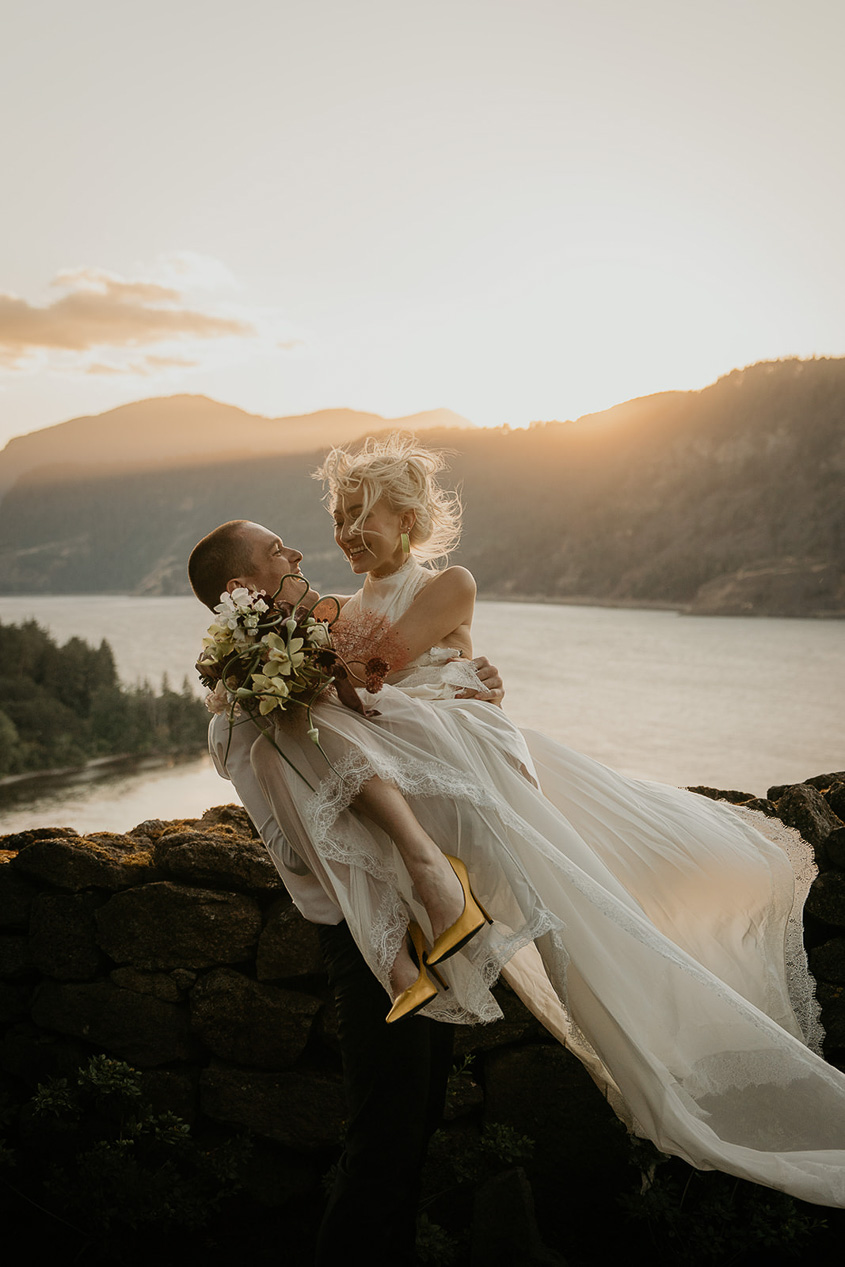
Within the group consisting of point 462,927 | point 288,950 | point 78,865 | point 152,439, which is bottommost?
point 288,950

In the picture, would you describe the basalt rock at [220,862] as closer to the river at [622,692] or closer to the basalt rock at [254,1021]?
the basalt rock at [254,1021]

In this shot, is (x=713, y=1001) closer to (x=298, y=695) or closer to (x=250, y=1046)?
(x=298, y=695)

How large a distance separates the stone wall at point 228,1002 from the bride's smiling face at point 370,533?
102cm

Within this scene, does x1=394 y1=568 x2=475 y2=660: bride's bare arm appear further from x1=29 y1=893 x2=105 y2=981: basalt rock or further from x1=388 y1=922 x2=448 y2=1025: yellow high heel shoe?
x1=29 y1=893 x2=105 y2=981: basalt rock

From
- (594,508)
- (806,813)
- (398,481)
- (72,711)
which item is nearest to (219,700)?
(398,481)

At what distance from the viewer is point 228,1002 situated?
2586 mm

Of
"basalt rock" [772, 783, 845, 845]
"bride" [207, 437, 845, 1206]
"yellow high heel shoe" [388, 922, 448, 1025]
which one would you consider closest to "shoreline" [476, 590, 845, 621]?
"basalt rock" [772, 783, 845, 845]

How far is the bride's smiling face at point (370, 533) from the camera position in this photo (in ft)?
8.06

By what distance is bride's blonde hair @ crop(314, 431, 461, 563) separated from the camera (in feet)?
7.97

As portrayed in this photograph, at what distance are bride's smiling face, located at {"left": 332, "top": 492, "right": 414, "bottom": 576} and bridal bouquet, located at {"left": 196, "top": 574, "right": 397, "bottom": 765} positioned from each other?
2.21 feet

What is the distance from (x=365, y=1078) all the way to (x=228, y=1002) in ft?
3.34

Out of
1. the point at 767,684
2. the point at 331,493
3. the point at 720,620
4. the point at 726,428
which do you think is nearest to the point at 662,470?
the point at 726,428

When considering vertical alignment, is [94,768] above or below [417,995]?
below

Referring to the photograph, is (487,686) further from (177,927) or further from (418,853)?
(177,927)
